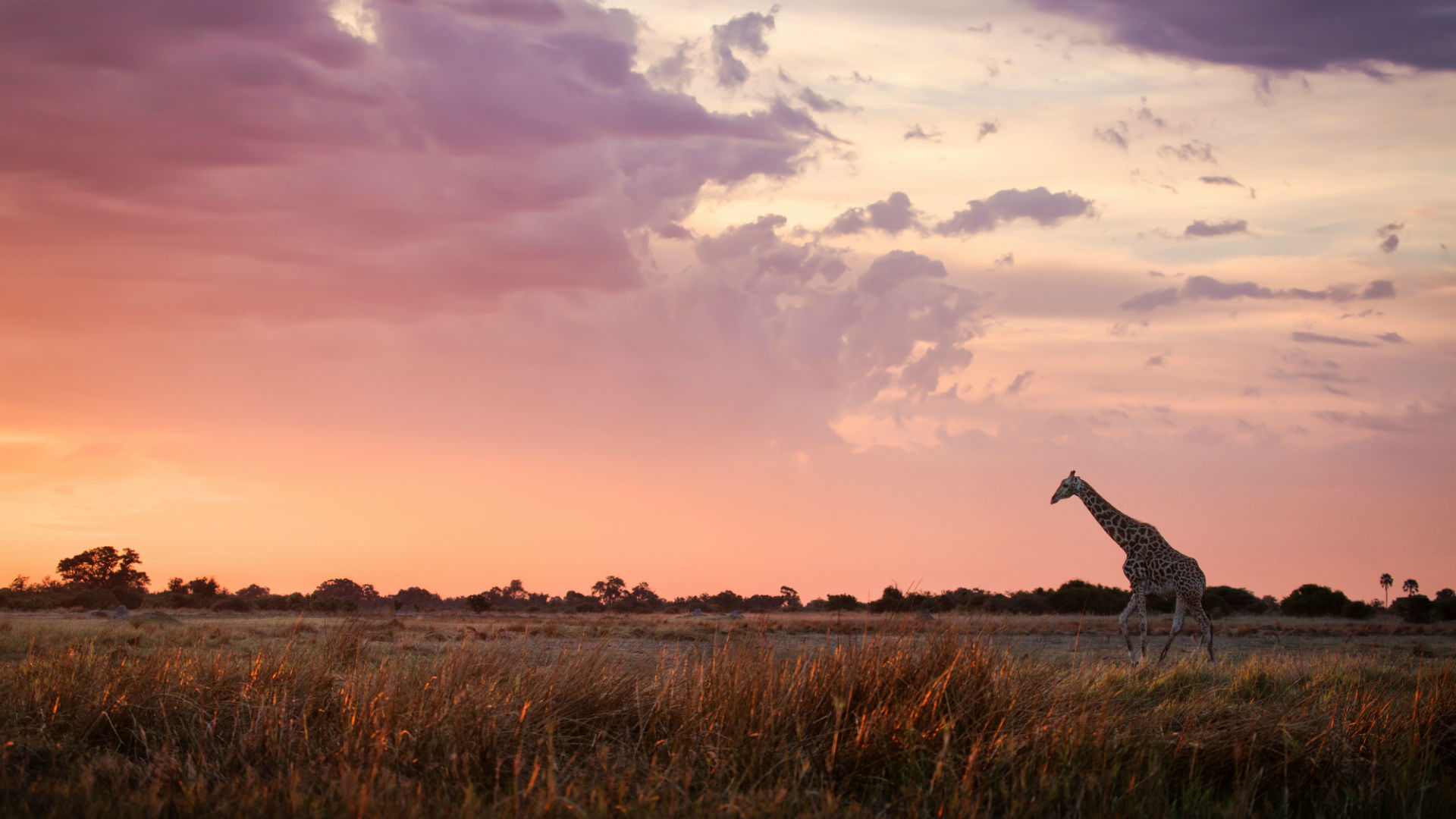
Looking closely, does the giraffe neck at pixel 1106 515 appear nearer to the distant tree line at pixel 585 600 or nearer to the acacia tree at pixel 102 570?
the distant tree line at pixel 585 600

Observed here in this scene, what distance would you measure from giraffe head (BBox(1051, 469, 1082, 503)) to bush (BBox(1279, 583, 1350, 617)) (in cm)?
3732

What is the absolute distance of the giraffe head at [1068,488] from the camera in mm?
20734

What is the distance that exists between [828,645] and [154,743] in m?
6.15

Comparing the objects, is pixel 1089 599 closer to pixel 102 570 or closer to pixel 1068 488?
pixel 1068 488

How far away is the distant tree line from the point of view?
5084 centimetres

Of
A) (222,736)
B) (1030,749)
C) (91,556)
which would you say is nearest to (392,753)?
(222,736)

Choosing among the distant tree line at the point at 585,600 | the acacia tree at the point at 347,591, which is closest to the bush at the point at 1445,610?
the distant tree line at the point at 585,600

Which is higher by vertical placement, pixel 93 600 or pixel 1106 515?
pixel 1106 515

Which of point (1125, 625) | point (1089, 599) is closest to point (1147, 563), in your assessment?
point (1125, 625)

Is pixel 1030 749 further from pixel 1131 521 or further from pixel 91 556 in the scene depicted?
pixel 91 556

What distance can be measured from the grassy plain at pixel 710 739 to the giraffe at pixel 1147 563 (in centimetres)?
785

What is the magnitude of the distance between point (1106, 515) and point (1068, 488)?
3.07 feet

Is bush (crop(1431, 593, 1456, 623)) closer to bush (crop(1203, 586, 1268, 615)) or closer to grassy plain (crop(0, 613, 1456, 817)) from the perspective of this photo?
bush (crop(1203, 586, 1268, 615))

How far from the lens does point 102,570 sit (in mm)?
77062
